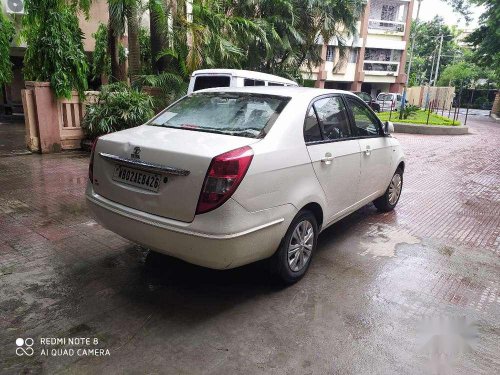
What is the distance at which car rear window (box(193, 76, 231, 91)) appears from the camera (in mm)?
9633

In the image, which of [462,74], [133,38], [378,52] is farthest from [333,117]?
[462,74]

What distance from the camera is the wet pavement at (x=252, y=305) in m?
2.63

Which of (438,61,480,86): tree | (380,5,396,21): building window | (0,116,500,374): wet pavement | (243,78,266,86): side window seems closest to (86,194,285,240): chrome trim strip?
(0,116,500,374): wet pavement

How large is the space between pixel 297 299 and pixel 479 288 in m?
1.76

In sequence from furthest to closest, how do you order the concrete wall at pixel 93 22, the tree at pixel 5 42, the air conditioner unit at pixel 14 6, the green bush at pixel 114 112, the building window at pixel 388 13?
the building window at pixel 388 13
the concrete wall at pixel 93 22
the air conditioner unit at pixel 14 6
the tree at pixel 5 42
the green bush at pixel 114 112

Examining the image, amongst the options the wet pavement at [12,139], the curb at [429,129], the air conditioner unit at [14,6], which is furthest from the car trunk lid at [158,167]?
the curb at [429,129]

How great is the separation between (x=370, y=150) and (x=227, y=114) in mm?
1835

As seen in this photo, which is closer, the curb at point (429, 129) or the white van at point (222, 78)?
the white van at point (222, 78)

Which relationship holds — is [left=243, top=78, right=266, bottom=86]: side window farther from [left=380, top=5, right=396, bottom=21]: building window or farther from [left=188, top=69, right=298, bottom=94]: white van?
[left=380, top=5, right=396, bottom=21]: building window

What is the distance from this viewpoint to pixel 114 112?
877cm

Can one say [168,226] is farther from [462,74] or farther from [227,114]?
[462,74]

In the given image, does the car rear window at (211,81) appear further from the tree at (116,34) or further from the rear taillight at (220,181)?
the rear taillight at (220,181)

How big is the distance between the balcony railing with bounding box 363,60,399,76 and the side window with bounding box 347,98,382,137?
37.2 metres

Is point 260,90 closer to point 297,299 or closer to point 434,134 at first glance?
point 297,299
